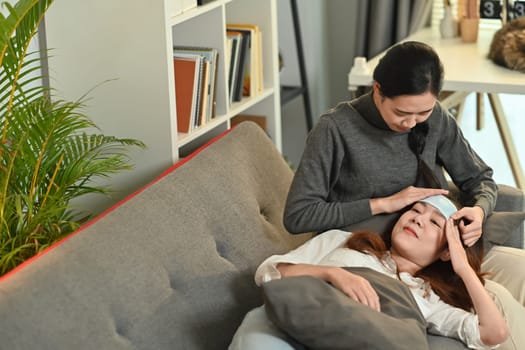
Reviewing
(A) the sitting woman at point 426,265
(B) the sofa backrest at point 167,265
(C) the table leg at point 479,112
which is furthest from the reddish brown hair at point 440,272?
(C) the table leg at point 479,112

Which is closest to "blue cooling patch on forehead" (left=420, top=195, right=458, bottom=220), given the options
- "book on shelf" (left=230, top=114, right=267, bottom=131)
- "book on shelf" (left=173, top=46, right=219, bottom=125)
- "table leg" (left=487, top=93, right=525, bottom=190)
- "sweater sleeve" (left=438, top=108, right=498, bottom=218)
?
"sweater sleeve" (left=438, top=108, right=498, bottom=218)

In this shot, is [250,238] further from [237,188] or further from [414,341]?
[414,341]

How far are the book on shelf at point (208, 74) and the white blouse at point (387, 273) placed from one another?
0.80 metres

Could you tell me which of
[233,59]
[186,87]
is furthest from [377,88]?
[233,59]

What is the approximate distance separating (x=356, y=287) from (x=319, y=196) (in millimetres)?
413

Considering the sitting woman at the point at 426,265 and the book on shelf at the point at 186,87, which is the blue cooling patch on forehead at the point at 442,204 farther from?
the book on shelf at the point at 186,87

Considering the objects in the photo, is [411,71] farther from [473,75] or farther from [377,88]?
[473,75]

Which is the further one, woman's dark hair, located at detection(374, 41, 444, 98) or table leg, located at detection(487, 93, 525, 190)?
table leg, located at detection(487, 93, 525, 190)

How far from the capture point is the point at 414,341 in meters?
1.74

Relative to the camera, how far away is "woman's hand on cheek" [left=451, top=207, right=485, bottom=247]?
214 centimetres

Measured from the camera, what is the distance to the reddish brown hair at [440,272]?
207cm

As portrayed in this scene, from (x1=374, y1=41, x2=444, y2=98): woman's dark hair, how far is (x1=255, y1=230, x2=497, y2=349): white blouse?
15.1 inches

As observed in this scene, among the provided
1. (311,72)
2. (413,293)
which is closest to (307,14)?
(311,72)

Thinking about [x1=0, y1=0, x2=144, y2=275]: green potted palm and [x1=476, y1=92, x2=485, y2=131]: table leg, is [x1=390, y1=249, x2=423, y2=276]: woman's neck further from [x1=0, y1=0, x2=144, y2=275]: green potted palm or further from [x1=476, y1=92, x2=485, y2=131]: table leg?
[x1=476, y1=92, x2=485, y2=131]: table leg
